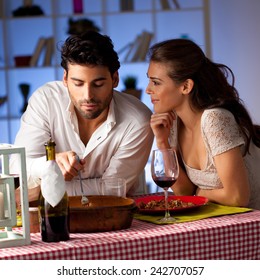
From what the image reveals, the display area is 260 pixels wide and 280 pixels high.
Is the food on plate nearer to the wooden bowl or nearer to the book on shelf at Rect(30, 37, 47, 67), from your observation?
the wooden bowl

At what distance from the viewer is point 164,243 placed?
2016 millimetres

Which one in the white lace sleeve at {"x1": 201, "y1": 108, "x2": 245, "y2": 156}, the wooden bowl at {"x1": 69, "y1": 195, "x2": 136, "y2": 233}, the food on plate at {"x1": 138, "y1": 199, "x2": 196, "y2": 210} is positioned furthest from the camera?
the white lace sleeve at {"x1": 201, "y1": 108, "x2": 245, "y2": 156}

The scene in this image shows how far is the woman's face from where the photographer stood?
113 inches

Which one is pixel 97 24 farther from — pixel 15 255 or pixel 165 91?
pixel 15 255

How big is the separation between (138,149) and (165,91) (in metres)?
0.29

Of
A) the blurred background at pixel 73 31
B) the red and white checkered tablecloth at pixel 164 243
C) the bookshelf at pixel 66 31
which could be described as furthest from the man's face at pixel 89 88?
the bookshelf at pixel 66 31

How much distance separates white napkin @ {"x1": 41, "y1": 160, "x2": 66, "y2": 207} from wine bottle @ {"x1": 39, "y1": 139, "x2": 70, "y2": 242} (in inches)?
0.4

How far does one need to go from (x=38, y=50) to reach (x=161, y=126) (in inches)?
127

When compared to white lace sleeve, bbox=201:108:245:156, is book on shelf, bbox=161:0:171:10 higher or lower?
higher

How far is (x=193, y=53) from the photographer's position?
2896 mm

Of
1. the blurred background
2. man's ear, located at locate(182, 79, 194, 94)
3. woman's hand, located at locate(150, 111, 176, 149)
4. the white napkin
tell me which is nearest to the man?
woman's hand, located at locate(150, 111, 176, 149)

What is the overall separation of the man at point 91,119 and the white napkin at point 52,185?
775mm

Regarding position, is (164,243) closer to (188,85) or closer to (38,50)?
(188,85)
